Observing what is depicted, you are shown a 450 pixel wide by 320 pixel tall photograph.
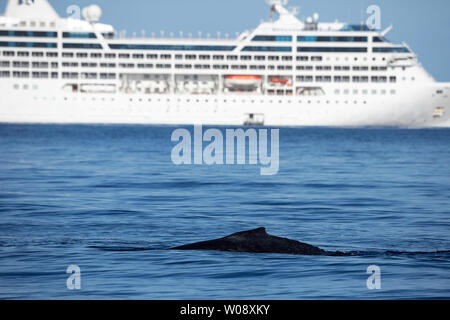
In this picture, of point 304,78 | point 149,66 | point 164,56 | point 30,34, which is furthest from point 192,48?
point 30,34

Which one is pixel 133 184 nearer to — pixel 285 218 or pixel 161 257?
pixel 285 218

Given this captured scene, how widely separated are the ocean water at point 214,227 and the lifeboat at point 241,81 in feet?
194

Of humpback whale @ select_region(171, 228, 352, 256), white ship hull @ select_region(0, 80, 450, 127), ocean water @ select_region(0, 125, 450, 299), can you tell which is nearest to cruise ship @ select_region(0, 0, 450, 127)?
white ship hull @ select_region(0, 80, 450, 127)

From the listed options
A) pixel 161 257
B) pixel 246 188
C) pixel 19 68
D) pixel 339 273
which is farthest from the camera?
pixel 19 68

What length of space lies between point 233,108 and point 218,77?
6.60 m

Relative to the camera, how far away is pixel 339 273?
14.0 metres

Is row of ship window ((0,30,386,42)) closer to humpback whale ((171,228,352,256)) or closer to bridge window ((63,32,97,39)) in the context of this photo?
bridge window ((63,32,97,39))

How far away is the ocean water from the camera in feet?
43.5

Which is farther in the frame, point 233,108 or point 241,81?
point 241,81

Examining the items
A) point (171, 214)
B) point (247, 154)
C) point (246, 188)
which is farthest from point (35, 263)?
point (247, 154)

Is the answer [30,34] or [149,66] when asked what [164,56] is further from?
[30,34]

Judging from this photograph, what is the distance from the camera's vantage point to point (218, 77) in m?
99.7

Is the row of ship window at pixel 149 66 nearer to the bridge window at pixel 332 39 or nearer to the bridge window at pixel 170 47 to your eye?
the bridge window at pixel 170 47

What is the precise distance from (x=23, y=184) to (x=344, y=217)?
44.5 ft
